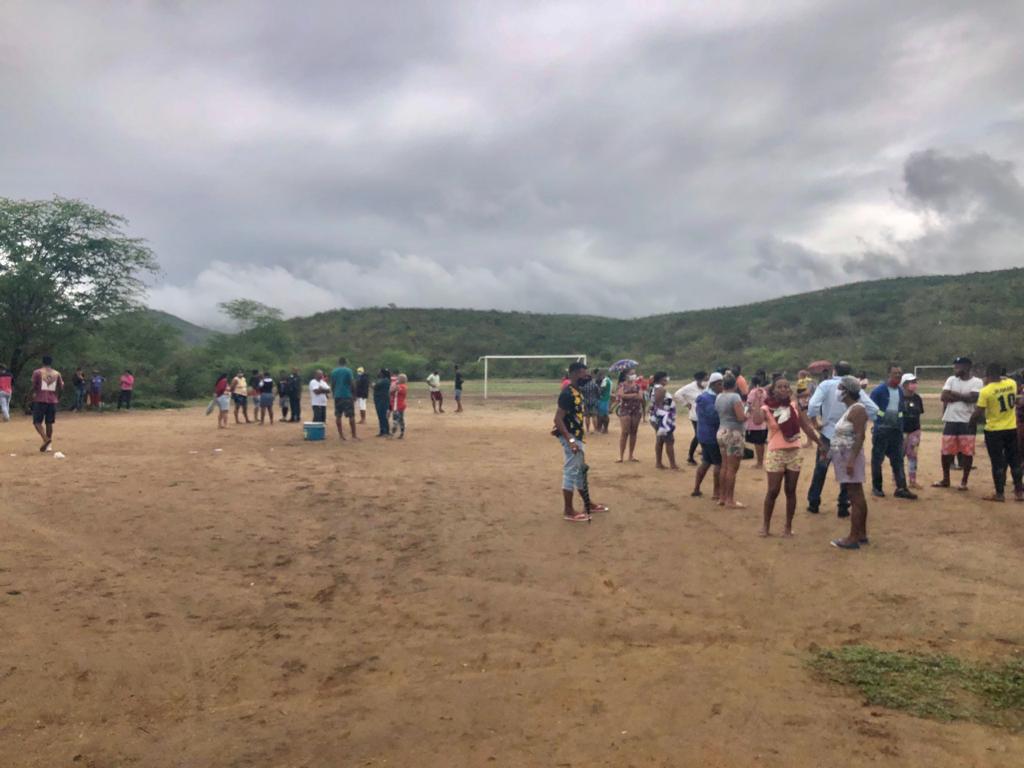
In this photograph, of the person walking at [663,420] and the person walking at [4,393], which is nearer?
the person walking at [663,420]

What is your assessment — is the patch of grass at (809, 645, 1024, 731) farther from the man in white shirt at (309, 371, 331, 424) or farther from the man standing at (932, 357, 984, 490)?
the man in white shirt at (309, 371, 331, 424)

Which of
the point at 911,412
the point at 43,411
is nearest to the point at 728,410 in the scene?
the point at 911,412

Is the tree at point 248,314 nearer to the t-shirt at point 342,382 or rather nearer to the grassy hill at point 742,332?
the grassy hill at point 742,332

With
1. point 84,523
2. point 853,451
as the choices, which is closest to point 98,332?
point 84,523

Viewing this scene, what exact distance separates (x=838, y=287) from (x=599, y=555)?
96.3m

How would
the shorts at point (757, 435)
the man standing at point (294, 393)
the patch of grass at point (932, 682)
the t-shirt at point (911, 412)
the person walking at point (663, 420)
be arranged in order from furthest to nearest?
the man standing at point (294, 393) → the person walking at point (663, 420) → the shorts at point (757, 435) → the t-shirt at point (911, 412) → the patch of grass at point (932, 682)

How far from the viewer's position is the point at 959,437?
9.77 m

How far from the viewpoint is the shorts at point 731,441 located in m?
8.77

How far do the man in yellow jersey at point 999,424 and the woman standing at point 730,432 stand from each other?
3124mm

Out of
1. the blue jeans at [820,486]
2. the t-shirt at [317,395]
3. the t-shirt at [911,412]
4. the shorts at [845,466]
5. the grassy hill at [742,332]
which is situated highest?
the grassy hill at [742,332]

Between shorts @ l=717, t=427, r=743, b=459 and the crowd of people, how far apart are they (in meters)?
0.01

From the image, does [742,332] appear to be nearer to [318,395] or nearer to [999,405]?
[318,395]

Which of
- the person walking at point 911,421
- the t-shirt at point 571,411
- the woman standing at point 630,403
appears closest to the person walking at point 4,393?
the woman standing at point 630,403

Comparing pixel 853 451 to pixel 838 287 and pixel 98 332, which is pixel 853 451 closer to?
pixel 98 332
